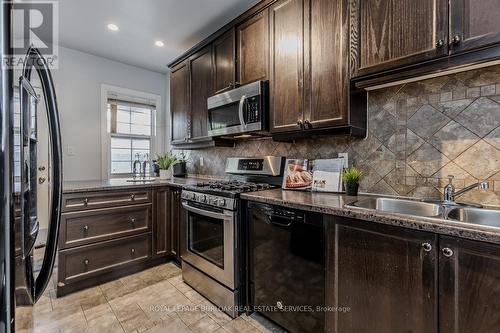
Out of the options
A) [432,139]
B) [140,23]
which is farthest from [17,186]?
[140,23]

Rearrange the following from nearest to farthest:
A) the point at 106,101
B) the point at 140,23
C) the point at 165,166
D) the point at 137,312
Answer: the point at 137,312
the point at 140,23
the point at 165,166
the point at 106,101

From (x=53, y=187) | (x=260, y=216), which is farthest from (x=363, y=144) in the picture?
(x=53, y=187)

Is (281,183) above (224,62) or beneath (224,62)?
beneath

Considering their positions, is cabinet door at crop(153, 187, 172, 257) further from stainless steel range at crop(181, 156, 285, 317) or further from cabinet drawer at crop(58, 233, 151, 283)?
stainless steel range at crop(181, 156, 285, 317)

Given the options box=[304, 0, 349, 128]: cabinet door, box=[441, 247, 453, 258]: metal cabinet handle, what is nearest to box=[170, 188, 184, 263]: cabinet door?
box=[304, 0, 349, 128]: cabinet door

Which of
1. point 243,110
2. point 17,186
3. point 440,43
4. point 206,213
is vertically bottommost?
point 206,213

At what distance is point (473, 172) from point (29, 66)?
6.65 ft

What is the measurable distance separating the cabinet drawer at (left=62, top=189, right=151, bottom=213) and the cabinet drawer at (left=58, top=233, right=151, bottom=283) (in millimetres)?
360

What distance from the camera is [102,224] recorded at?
2287 millimetres

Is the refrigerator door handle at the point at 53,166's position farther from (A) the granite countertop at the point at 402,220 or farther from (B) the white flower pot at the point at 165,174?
(B) the white flower pot at the point at 165,174

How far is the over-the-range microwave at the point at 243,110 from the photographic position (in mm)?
2020

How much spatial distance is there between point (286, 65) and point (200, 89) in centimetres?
119

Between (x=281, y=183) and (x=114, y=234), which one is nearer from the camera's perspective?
(x=281, y=183)

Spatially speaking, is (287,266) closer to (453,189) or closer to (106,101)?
(453,189)
